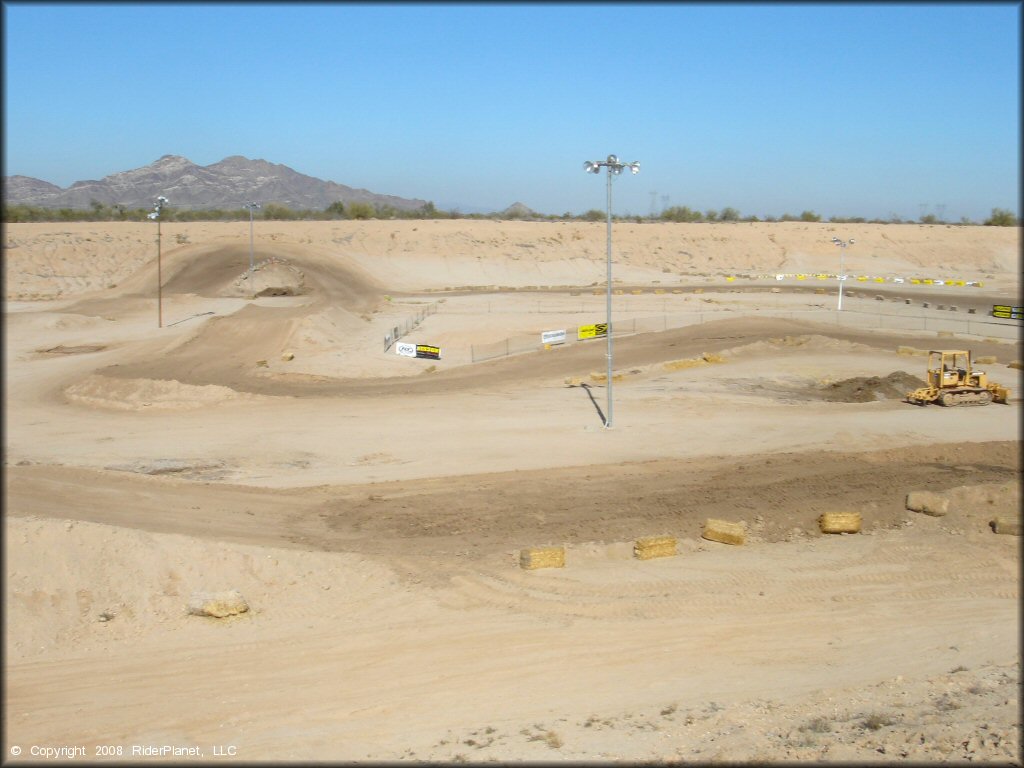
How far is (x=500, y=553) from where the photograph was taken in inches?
755

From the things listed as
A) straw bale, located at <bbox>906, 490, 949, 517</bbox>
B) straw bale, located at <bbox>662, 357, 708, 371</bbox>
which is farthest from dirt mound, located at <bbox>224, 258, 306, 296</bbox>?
straw bale, located at <bbox>906, 490, 949, 517</bbox>

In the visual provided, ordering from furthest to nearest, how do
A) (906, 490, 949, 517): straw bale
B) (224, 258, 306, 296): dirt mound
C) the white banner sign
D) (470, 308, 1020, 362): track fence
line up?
(224, 258, 306, 296): dirt mound, (470, 308, 1020, 362): track fence, the white banner sign, (906, 490, 949, 517): straw bale

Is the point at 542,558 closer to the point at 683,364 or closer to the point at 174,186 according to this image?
the point at 683,364

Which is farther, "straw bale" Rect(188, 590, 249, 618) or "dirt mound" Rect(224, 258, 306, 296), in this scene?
"dirt mound" Rect(224, 258, 306, 296)

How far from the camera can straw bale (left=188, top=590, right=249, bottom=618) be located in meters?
15.7

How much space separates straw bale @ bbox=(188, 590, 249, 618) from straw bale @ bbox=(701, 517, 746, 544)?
32.8 feet

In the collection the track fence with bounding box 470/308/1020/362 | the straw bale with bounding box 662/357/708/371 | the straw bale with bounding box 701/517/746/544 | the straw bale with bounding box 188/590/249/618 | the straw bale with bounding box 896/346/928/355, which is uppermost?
the track fence with bounding box 470/308/1020/362

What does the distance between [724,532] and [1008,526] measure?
6.32 m

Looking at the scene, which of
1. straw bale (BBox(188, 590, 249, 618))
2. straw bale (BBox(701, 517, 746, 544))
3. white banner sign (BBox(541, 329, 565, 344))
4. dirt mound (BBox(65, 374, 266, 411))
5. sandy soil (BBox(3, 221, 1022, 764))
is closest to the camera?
sandy soil (BBox(3, 221, 1022, 764))

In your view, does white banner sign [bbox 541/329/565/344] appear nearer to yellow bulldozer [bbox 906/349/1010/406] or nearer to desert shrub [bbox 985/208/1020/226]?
yellow bulldozer [bbox 906/349/1010/406]

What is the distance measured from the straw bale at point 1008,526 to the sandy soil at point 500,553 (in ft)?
0.24

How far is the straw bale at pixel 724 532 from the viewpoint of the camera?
19.8 m

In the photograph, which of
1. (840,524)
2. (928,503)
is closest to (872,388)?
(928,503)

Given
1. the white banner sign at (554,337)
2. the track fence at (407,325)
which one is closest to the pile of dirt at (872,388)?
the white banner sign at (554,337)
